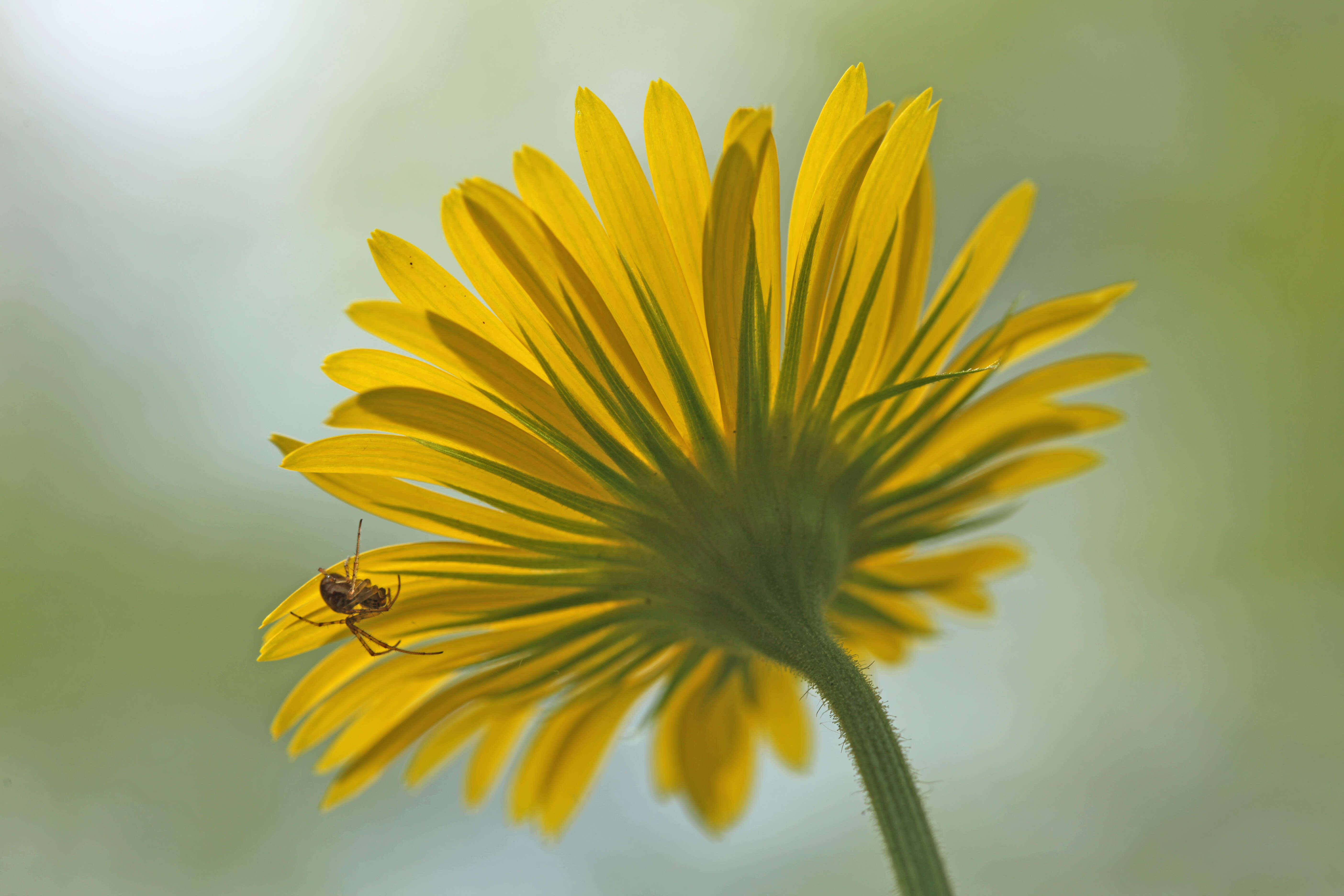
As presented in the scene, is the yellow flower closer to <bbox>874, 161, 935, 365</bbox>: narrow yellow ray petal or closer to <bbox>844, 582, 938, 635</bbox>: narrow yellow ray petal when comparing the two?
<bbox>874, 161, 935, 365</bbox>: narrow yellow ray petal

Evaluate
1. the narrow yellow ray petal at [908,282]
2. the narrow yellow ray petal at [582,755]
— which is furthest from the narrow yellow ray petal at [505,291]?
the narrow yellow ray petal at [582,755]

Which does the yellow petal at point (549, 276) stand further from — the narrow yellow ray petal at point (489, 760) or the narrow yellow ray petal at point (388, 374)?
the narrow yellow ray petal at point (489, 760)

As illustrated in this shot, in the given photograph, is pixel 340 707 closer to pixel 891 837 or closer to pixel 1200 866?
pixel 891 837

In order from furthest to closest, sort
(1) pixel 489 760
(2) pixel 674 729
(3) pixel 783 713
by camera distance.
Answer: (3) pixel 783 713
(2) pixel 674 729
(1) pixel 489 760

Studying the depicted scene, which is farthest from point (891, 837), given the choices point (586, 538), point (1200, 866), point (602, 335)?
point (1200, 866)

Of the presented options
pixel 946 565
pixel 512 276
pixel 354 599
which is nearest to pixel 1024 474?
pixel 946 565

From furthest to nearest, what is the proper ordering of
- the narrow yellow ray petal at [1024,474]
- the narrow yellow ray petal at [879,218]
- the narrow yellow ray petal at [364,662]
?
the narrow yellow ray petal at [1024,474] → the narrow yellow ray petal at [364,662] → the narrow yellow ray petal at [879,218]

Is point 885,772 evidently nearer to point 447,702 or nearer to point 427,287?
point 447,702
